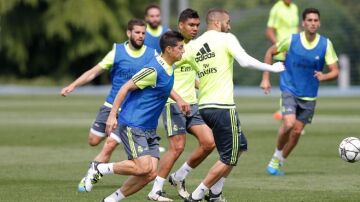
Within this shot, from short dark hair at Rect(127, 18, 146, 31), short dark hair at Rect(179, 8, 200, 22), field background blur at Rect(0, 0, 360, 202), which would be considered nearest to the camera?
short dark hair at Rect(179, 8, 200, 22)

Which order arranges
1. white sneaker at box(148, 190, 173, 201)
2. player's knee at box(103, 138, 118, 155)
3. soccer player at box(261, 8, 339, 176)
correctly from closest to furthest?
white sneaker at box(148, 190, 173, 201)
player's knee at box(103, 138, 118, 155)
soccer player at box(261, 8, 339, 176)

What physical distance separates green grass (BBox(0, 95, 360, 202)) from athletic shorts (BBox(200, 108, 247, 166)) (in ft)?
2.35

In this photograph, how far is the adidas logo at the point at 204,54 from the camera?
11938 mm

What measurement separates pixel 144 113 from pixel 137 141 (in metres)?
0.31

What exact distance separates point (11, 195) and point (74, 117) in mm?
15670

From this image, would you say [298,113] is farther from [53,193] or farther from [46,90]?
[46,90]

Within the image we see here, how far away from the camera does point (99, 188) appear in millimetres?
13492

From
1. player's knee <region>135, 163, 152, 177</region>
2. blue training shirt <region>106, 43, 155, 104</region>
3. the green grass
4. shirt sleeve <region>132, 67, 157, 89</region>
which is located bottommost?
the green grass

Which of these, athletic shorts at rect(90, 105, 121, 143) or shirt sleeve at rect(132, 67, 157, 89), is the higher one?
shirt sleeve at rect(132, 67, 157, 89)

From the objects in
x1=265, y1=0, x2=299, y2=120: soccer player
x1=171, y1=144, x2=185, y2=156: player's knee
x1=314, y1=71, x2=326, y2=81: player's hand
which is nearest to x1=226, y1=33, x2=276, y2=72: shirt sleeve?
x1=171, y1=144, x2=185, y2=156: player's knee

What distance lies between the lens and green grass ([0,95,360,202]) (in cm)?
1280


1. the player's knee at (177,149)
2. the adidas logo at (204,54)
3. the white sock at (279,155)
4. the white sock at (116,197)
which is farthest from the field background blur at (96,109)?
the adidas logo at (204,54)

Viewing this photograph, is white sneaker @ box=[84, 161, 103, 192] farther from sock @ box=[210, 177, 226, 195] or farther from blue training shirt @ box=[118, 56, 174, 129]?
sock @ box=[210, 177, 226, 195]

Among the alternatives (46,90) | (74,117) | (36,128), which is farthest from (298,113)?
(46,90)
